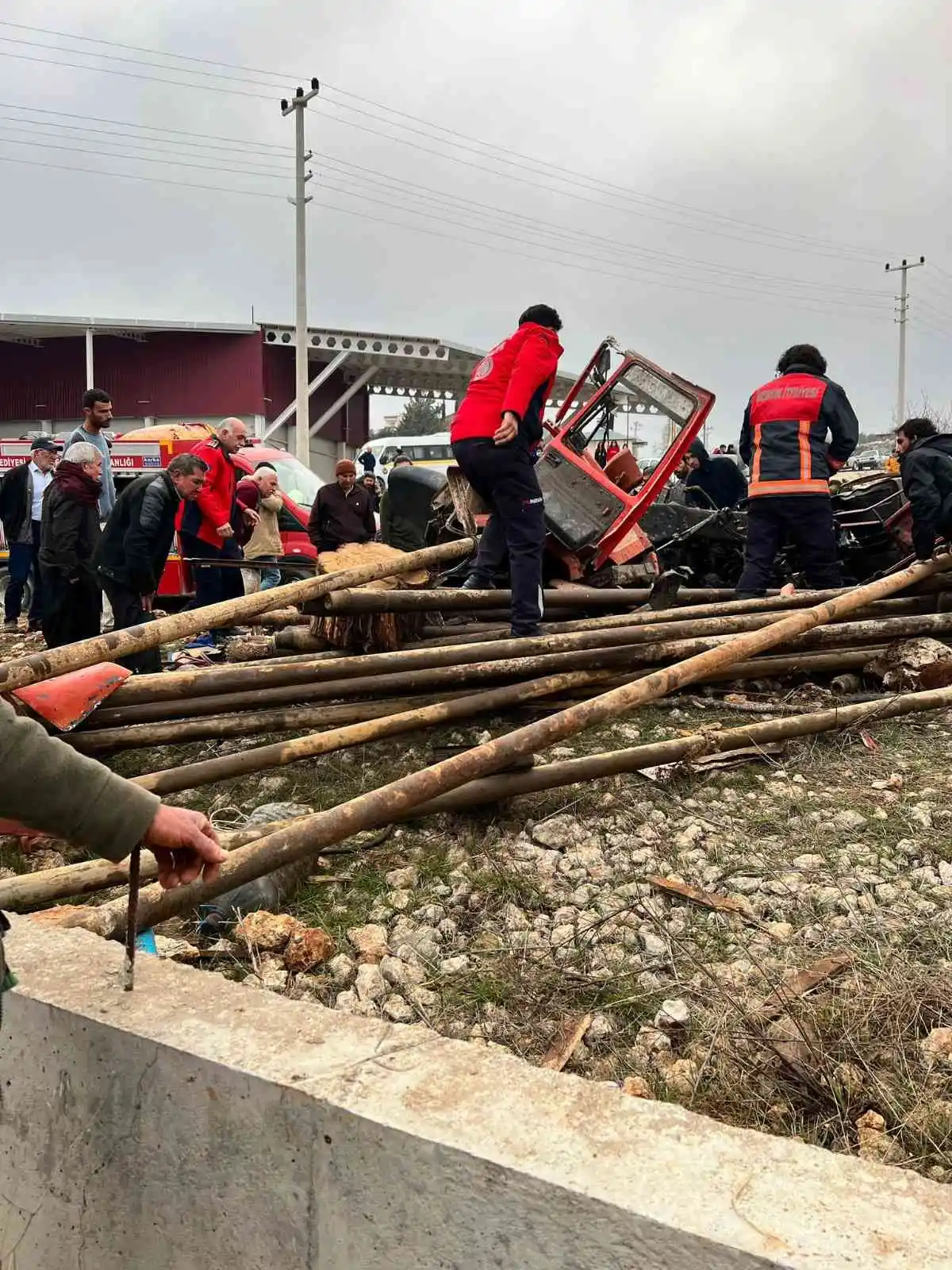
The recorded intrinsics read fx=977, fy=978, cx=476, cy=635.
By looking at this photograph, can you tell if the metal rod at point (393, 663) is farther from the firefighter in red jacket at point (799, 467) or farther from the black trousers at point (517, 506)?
the firefighter in red jacket at point (799, 467)

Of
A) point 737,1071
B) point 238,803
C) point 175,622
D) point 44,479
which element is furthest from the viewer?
point 44,479

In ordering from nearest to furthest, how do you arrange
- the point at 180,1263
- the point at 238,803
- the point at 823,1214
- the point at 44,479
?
1. the point at 823,1214
2. the point at 180,1263
3. the point at 238,803
4. the point at 44,479

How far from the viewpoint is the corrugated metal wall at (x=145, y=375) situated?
28484 millimetres

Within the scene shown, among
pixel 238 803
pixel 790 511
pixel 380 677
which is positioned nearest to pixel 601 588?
pixel 790 511

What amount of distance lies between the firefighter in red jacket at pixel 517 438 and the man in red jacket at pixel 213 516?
277cm

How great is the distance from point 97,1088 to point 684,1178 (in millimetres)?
1171

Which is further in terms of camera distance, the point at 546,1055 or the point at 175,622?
the point at 175,622

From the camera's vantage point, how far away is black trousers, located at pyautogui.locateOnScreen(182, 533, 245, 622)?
780 centimetres

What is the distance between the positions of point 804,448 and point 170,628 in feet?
13.7

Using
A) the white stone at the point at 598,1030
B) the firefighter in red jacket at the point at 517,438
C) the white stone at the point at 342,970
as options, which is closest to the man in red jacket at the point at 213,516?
the firefighter in red jacket at the point at 517,438

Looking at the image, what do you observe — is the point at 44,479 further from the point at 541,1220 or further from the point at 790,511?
the point at 541,1220

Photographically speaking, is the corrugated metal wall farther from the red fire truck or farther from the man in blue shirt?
the man in blue shirt

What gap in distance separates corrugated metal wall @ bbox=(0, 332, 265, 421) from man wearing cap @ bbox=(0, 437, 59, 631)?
18.8 m

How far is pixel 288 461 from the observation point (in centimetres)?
1224
